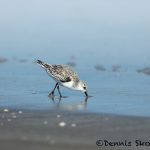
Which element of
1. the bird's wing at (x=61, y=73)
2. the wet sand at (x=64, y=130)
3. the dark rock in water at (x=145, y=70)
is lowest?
the dark rock in water at (x=145, y=70)

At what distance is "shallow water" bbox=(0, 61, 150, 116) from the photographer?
13219 millimetres

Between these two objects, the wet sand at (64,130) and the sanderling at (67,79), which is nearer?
the wet sand at (64,130)

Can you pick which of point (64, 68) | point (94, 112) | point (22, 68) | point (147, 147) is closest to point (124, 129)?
point (147, 147)

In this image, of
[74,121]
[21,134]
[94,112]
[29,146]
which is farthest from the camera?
[94,112]

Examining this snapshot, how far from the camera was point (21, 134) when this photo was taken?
1019cm

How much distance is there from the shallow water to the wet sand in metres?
0.78

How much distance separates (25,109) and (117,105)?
2092 mm

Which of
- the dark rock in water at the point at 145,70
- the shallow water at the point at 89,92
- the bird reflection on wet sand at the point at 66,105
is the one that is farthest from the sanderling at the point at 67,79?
the dark rock in water at the point at 145,70

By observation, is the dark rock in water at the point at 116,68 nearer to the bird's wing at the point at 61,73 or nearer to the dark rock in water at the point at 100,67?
the dark rock in water at the point at 100,67

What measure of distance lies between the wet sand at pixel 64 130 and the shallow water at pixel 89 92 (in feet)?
2.57

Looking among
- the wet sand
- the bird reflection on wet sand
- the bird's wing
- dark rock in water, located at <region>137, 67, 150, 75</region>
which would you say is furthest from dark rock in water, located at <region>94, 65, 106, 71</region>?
the wet sand

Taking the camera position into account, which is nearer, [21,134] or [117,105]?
[21,134]

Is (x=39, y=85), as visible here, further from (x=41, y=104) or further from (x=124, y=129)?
(x=124, y=129)

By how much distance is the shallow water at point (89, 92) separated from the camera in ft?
43.4
